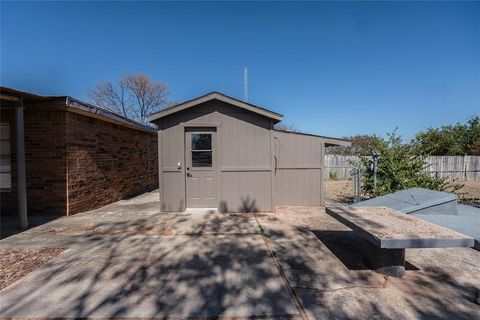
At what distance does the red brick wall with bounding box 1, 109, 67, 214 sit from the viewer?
20.0 ft

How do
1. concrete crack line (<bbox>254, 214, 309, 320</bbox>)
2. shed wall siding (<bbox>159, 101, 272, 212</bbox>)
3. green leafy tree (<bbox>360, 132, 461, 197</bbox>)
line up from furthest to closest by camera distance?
green leafy tree (<bbox>360, 132, 461, 197</bbox>)
shed wall siding (<bbox>159, 101, 272, 212</bbox>)
concrete crack line (<bbox>254, 214, 309, 320</bbox>)

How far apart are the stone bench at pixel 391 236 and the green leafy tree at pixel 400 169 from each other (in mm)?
4077

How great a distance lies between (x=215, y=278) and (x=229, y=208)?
11.8 ft

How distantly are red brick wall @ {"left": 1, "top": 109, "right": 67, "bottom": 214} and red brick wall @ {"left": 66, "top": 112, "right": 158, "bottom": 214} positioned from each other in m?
0.16

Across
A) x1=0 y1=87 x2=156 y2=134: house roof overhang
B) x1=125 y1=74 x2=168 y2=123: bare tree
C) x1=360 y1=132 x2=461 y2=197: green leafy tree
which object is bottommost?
x1=360 y1=132 x2=461 y2=197: green leafy tree

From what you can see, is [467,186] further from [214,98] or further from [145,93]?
[145,93]

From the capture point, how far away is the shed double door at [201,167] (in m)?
6.76

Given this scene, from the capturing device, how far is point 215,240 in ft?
15.1

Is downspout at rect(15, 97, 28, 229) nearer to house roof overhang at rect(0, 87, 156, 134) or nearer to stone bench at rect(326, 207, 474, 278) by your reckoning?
house roof overhang at rect(0, 87, 156, 134)

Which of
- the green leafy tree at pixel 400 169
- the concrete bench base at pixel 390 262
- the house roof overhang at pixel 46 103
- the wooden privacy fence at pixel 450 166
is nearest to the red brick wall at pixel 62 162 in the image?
the house roof overhang at pixel 46 103

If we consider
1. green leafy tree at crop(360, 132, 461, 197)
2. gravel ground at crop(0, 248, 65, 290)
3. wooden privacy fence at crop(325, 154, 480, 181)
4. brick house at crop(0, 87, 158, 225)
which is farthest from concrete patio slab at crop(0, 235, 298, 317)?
wooden privacy fence at crop(325, 154, 480, 181)

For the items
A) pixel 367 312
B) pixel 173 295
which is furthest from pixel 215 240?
pixel 367 312

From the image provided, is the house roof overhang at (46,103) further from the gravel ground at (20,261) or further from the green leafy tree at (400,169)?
the green leafy tree at (400,169)

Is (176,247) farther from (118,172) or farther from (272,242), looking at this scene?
(118,172)
